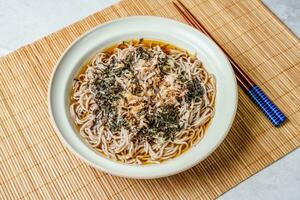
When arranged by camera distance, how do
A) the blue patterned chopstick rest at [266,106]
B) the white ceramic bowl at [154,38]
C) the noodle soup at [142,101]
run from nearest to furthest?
1. the white ceramic bowl at [154,38]
2. the noodle soup at [142,101]
3. the blue patterned chopstick rest at [266,106]

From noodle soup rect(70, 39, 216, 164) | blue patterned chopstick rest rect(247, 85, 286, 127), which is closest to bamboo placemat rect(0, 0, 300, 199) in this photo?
blue patterned chopstick rest rect(247, 85, 286, 127)

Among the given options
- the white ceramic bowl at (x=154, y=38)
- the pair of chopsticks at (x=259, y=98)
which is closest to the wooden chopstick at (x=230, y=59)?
the pair of chopsticks at (x=259, y=98)

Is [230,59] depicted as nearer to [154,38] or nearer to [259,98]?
[259,98]

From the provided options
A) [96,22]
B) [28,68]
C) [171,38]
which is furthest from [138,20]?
[28,68]

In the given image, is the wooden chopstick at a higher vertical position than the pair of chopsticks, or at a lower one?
higher

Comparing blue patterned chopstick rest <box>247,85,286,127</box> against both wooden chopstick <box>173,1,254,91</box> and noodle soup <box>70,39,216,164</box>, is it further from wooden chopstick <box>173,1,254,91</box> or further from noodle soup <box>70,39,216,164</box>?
noodle soup <box>70,39,216,164</box>

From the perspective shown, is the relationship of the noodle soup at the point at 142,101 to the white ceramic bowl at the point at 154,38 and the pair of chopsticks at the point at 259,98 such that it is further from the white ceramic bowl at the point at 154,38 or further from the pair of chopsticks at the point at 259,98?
the pair of chopsticks at the point at 259,98
